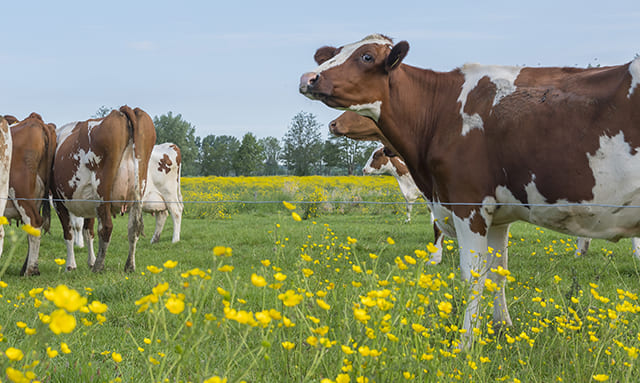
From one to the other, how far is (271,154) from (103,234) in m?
97.8

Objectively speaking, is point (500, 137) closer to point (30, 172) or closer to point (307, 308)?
point (307, 308)

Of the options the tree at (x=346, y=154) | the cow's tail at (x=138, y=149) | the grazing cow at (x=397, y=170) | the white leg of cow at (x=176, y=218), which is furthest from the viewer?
the tree at (x=346, y=154)

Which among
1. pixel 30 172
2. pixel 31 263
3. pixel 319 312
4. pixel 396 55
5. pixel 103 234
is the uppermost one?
pixel 396 55

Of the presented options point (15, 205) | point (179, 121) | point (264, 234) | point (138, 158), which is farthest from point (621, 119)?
point (179, 121)

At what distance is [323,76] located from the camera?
3768mm

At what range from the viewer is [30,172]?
7137 millimetres

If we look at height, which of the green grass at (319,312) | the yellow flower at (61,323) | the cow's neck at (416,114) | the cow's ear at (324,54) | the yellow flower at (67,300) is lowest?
the green grass at (319,312)

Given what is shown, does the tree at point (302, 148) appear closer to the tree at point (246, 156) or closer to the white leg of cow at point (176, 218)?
the tree at point (246, 156)

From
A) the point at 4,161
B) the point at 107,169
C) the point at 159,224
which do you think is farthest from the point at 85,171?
the point at 159,224

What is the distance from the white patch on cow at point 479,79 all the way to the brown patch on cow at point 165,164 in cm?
904

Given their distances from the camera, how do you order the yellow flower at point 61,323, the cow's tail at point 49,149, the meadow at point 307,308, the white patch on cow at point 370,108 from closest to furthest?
the yellow flower at point 61,323
the meadow at point 307,308
the white patch on cow at point 370,108
the cow's tail at point 49,149

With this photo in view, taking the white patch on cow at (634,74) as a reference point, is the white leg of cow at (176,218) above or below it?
below

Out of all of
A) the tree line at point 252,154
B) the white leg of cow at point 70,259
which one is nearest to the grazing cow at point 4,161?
the white leg of cow at point 70,259

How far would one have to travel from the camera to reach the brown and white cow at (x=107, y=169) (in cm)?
704
